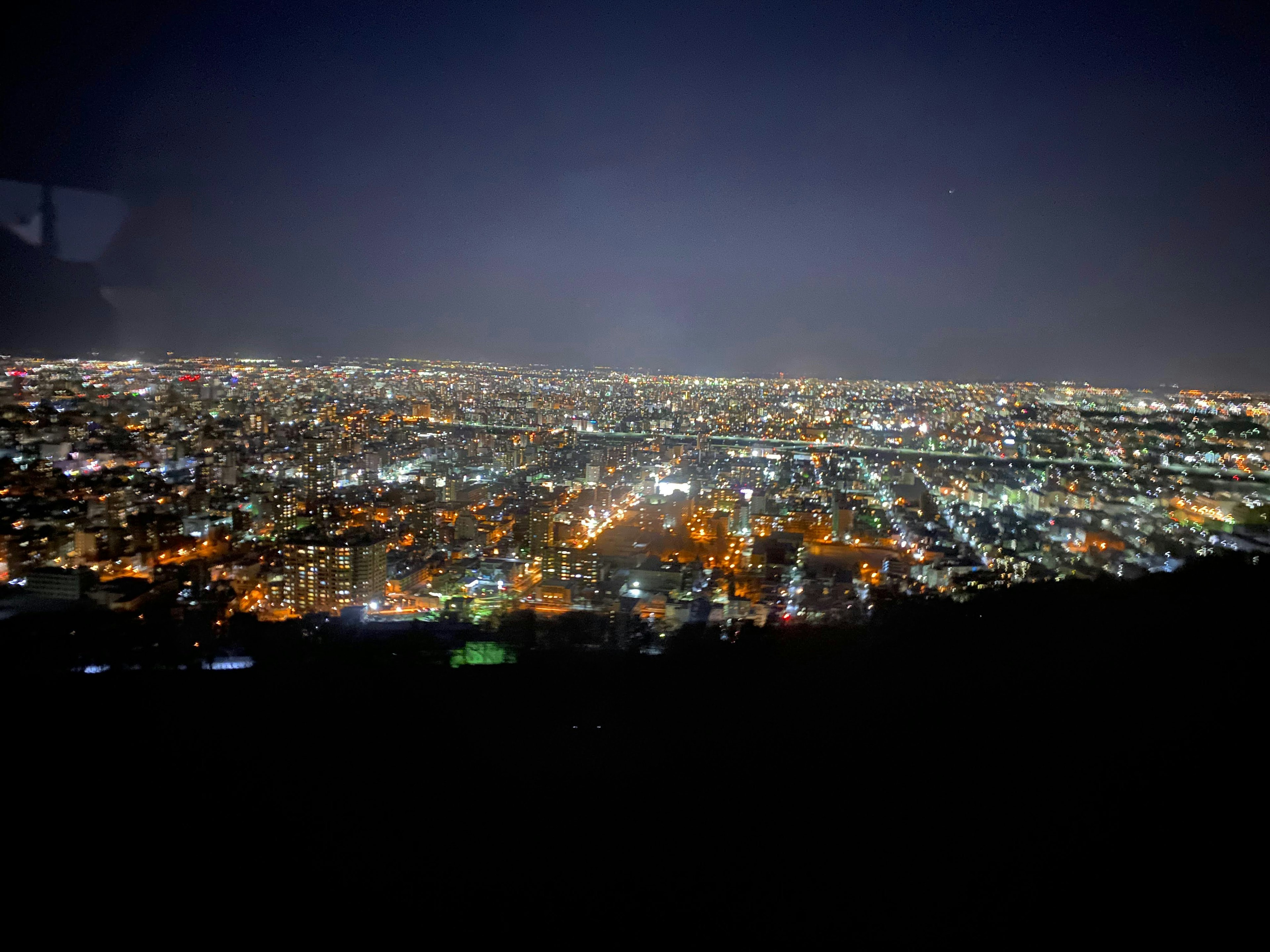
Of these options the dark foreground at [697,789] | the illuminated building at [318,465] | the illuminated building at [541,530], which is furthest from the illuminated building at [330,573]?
the dark foreground at [697,789]

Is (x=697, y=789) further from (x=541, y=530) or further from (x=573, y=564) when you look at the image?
(x=541, y=530)

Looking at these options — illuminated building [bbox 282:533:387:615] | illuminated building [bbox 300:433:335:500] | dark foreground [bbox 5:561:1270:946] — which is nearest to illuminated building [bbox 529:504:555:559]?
illuminated building [bbox 282:533:387:615]

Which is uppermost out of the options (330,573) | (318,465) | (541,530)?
(318,465)

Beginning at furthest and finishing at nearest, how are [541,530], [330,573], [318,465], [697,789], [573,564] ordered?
1. [318,465]
2. [541,530]
3. [573,564]
4. [330,573]
5. [697,789]

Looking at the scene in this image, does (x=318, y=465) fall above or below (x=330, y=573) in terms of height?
above

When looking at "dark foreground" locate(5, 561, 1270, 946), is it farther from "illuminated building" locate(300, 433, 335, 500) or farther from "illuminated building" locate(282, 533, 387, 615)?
"illuminated building" locate(300, 433, 335, 500)

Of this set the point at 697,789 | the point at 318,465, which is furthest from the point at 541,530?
the point at 697,789
